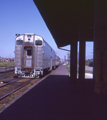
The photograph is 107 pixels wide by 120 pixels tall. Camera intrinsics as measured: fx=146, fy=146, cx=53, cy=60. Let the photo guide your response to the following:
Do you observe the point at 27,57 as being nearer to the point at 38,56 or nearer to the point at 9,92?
the point at 38,56

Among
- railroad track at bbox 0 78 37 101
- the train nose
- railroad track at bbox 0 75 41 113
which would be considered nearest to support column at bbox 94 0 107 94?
railroad track at bbox 0 75 41 113

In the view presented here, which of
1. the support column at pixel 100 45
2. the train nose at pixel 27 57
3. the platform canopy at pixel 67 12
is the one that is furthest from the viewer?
the train nose at pixel 27 57

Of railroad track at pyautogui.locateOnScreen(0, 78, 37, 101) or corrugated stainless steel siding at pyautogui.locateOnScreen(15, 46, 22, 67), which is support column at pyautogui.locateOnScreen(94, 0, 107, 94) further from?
corrugated stainless steel siding at pyautogui.locateOnScreen(15, 46, 22, 67)

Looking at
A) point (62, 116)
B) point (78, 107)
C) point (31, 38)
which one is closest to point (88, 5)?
point (78, 107)

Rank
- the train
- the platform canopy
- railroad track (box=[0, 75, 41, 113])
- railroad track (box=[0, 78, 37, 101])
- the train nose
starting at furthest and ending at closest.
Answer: the train nose < the train < railroad track (box=[0, 78, 37, 101]) < railroad track (box=[0, 75, 41, 113]) < the platform canopy

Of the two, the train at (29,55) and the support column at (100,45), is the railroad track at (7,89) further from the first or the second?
the support column at (100,45)

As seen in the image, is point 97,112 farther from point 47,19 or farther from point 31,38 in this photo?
point 31,38

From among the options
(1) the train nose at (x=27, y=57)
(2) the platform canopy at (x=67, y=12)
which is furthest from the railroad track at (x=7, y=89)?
(2) the platform canopy at (x=67, y=12)

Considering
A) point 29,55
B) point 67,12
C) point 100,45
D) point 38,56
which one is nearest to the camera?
point 100,45

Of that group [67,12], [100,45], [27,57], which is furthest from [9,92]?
[100,45]

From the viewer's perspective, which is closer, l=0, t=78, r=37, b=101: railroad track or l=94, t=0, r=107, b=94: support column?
l=94, t=0, r=107, b=94: support column

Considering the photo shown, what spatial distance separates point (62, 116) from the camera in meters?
4.29

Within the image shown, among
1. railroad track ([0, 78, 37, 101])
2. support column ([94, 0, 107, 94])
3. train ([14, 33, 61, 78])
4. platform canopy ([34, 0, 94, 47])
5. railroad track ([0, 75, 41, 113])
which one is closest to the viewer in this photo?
support column ([94, 0, 107, 94])

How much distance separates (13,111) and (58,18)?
5004 mm
